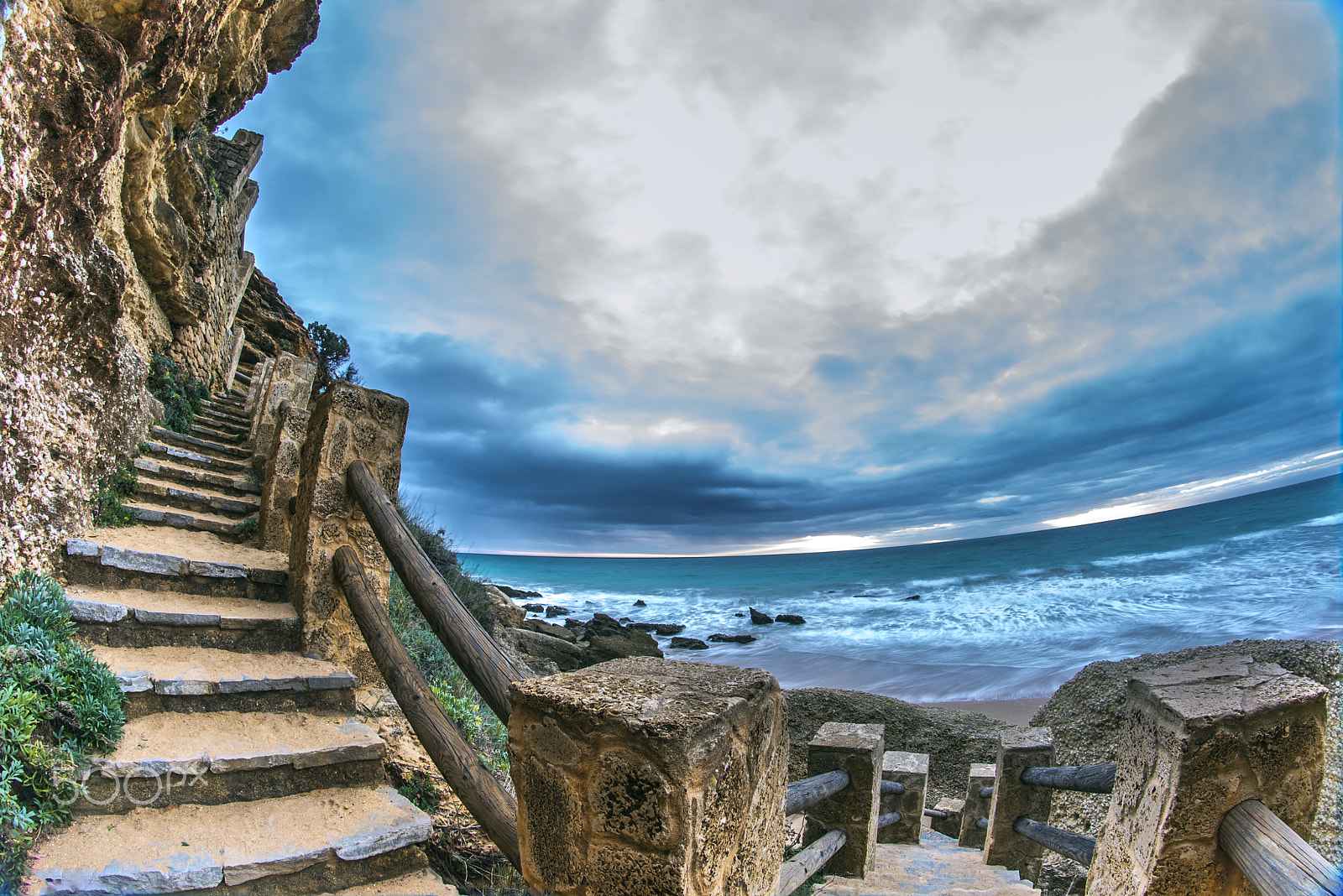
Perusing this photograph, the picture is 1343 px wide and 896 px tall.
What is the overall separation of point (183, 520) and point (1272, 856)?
19.3ft

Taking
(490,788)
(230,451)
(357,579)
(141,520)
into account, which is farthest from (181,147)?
(490,788)

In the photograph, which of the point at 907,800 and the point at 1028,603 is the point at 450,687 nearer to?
the point at 907,800

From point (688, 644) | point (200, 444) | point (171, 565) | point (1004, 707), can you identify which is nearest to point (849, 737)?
point (171, 565)

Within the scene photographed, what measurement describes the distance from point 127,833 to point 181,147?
969cm

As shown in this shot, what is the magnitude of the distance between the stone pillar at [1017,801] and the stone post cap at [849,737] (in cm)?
87

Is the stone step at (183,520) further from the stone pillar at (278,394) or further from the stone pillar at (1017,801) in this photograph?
the stone pillar at (1017,801)

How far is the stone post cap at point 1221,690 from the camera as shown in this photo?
1.66 m

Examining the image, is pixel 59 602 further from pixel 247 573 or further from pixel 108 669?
pixel 247 573

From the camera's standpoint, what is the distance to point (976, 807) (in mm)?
4988

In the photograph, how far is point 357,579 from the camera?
3035 mm

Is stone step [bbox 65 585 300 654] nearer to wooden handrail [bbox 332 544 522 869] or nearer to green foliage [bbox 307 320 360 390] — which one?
wooden handrail [bbox 332 544 522 869]

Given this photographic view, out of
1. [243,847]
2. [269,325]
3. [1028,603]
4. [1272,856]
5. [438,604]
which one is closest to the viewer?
[1272,856]

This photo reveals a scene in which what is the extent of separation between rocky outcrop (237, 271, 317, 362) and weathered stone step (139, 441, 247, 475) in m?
9.87

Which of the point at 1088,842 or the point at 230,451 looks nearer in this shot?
the point at 1088,842
